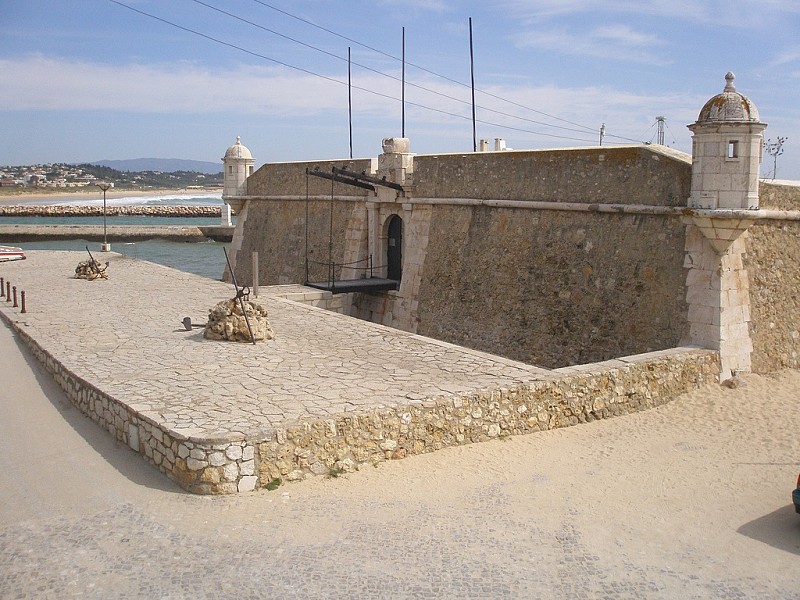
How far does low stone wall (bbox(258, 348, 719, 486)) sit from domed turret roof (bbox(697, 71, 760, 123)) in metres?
3.07

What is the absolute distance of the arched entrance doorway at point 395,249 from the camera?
683 inches

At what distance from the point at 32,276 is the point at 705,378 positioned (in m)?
15.7

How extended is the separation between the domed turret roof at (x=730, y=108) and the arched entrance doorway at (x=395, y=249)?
8471mm

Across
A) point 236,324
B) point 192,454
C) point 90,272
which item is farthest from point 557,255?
point 90,272

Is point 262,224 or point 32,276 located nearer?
point 32,276

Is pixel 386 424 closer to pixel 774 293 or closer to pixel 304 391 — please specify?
pixel 304 391

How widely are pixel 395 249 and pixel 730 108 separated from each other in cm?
909

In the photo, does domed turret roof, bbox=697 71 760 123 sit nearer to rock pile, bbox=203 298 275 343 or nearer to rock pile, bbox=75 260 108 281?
rock pile, bbox=203 298 275 343

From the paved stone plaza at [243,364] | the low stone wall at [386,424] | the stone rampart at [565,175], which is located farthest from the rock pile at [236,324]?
the stone rampart at [565,175]

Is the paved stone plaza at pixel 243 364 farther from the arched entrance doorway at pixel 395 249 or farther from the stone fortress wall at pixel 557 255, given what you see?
the arched entrance doorway at pixel 395 249

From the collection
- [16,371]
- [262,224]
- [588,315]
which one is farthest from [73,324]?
[262,224]

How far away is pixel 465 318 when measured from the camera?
1427 cm

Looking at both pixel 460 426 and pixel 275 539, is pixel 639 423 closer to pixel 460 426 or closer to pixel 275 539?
pixel 460 426

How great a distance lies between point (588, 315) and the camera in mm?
11797
